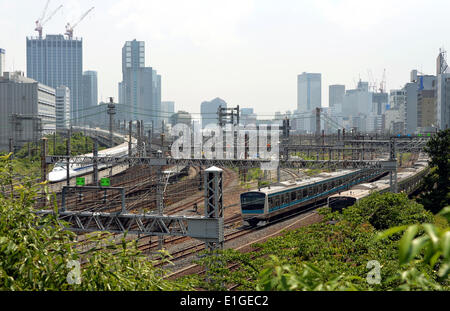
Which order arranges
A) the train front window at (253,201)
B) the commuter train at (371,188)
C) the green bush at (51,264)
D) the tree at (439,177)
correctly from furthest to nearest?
the tree at (439,177)
the commuter train at (371,188)
the train front window at (253,201)
the green bush at (51,264)

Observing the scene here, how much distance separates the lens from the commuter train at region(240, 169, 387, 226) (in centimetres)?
2598

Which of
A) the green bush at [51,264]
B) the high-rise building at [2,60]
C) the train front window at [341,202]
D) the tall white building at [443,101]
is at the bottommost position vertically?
the train front window at [341,202]

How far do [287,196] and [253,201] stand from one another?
3.26 meters

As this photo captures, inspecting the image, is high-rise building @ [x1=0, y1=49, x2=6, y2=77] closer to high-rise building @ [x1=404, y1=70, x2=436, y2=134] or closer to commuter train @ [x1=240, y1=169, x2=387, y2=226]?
high-rise building @ [x1=404, y1=70, x2=436, y2=134]

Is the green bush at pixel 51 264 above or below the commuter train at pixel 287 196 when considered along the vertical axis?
above

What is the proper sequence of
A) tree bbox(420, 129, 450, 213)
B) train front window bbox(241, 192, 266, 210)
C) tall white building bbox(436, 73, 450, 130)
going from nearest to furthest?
1. train front window bbox(241, 192, 266, 210)
2. tree bbox(420, 129, 450, 213)
3. tall white building bbox(436, 73, 450, 130)

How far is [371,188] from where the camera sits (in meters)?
31.6

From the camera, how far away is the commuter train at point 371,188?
2797 centimetres

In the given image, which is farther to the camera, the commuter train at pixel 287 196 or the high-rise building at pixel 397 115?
the high-rise building at pixel 397 115

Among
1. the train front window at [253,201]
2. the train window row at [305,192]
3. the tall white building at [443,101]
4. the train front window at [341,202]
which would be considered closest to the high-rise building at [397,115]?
the tall white building at [443,101]

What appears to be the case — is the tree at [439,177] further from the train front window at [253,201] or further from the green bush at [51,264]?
the green bush at [51,264]

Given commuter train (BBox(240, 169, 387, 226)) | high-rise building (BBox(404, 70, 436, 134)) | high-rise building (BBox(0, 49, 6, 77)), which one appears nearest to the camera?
commuter train (BBox(240, 169, 387, 226))

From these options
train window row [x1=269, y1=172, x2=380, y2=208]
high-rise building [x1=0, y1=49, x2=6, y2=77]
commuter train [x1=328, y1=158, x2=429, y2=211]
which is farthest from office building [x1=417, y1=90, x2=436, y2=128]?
high-rise building [x1=0, y1=49, x2=6, y2=77]
